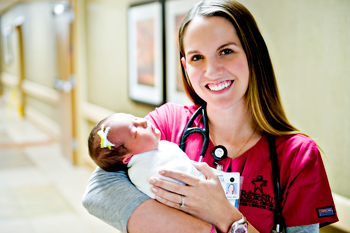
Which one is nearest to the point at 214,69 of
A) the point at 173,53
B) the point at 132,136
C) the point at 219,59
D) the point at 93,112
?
the point at 219,59

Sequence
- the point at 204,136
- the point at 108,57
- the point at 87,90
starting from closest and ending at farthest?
the point at 204,136 → the point at 108,57 → the point at 87,90

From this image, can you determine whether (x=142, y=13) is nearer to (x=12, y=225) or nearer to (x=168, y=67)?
(x=168, y=67)

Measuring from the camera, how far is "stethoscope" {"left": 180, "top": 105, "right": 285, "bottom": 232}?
121cm

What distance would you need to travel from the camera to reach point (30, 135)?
7238 mm

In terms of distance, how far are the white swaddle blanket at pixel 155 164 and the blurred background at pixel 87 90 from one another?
0.74 metres

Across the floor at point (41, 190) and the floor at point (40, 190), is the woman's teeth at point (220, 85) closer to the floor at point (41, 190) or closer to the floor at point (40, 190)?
the floor at point (41, 190)

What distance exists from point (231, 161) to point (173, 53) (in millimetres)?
2059

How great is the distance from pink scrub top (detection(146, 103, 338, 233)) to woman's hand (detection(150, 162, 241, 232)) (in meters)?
0.11

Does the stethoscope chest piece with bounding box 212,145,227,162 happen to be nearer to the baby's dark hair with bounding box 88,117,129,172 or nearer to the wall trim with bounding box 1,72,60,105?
the baby's dark hair with bounding box 88,117,129,172

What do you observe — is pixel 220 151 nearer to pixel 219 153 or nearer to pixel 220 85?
pixel 219 153

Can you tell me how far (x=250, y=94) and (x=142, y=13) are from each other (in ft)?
8.33

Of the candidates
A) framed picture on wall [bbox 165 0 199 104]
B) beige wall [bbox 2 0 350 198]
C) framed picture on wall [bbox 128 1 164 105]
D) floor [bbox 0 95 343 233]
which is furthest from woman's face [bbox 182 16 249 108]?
framed picture on wall [bbox 128 1 164 105]

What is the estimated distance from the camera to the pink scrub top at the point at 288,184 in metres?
1.19

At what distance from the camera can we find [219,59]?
1.28m
